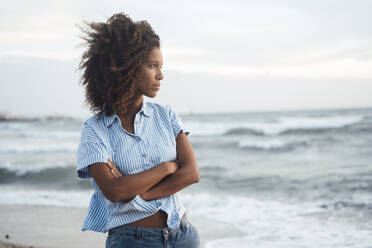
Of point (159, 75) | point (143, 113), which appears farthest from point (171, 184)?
point (159, 75)

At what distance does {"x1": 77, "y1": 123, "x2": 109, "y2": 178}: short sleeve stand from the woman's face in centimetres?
30

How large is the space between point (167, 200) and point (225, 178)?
898cm

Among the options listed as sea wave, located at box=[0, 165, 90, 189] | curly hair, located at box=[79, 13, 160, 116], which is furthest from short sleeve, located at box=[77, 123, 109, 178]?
sea wave, located at box=[0, 165, 90, 189]

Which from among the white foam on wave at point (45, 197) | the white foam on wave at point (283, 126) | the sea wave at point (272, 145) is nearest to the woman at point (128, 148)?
the white foam on wave at point (45, 197)

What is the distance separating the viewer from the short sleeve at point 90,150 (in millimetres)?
1859

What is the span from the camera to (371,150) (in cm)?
1505

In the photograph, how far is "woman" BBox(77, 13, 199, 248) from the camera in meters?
1.87

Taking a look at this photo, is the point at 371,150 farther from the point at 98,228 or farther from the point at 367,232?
the point at 98,228

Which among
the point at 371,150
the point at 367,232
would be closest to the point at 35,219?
the point at 367,232

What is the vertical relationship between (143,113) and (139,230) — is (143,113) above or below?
above

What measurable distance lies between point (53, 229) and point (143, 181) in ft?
15.7

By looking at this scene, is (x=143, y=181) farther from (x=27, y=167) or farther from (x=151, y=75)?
(x=27, y=167)

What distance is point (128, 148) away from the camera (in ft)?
6.28

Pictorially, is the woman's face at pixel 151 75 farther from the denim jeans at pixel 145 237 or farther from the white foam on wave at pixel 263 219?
the white foam on wave at pixel 263 219
